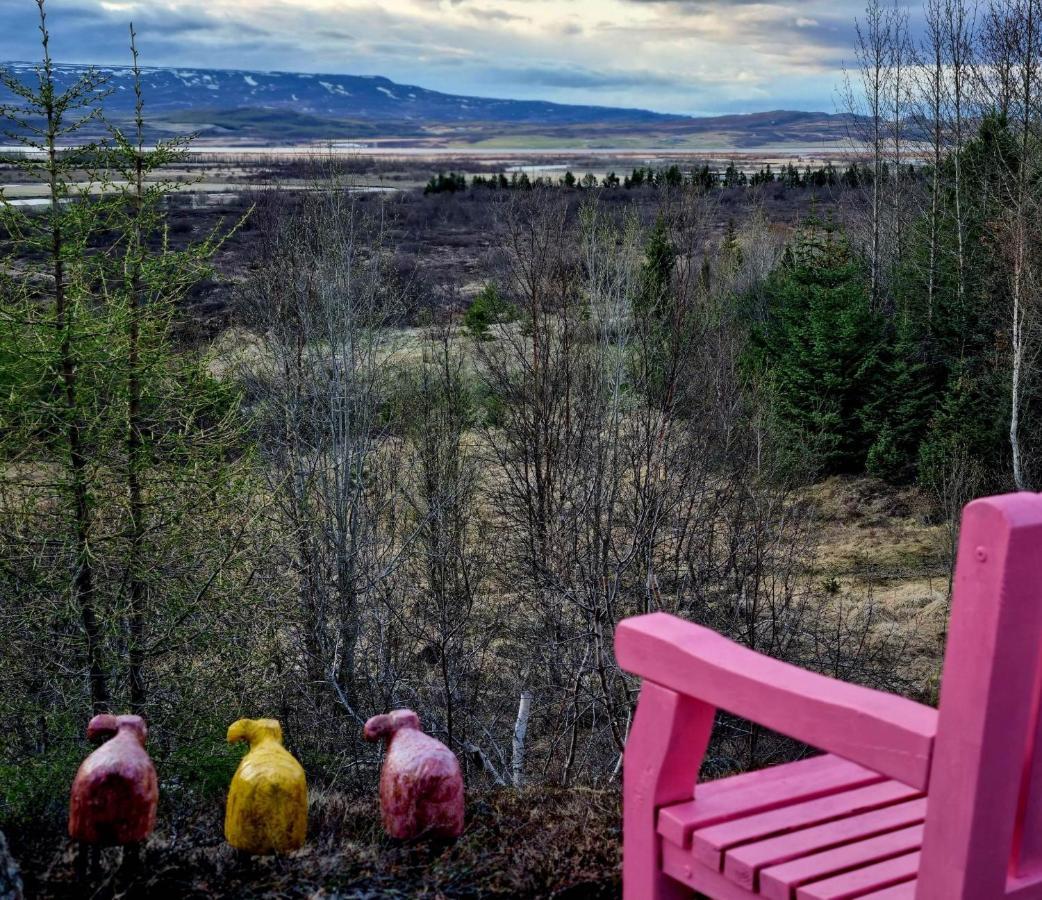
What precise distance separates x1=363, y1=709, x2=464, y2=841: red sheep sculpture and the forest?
20 centimetres

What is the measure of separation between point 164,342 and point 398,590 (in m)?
11.6

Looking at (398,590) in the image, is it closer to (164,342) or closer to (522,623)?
(522,623)

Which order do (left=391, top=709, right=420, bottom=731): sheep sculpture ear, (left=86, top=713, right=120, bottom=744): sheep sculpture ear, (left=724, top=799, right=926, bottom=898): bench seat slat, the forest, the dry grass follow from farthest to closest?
the forest
(left=391, top=709, right=420, bottom=731): sheep sculpture ear
(left=86, top=713, right=120, bottom=744): sheep sculpture ear
the dry grass
(left=724, top=799, right=926, bottom=898): bench seat slat

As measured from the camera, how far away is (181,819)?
381cm

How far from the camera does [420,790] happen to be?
3.19 metres

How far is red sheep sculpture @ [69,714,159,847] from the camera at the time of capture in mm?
2996

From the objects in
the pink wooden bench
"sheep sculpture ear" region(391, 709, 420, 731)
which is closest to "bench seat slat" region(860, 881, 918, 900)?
the pink wooden bench

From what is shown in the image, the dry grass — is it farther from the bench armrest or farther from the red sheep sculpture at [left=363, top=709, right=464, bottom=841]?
the bench armrest

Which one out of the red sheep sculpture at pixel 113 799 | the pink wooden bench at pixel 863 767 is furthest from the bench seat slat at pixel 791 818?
the red sheep sculpture at pixel 113 799

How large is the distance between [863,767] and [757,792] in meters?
0.37

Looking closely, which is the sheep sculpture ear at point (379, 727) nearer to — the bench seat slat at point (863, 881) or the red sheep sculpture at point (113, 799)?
the red sheep sculpture at point (113, 799)

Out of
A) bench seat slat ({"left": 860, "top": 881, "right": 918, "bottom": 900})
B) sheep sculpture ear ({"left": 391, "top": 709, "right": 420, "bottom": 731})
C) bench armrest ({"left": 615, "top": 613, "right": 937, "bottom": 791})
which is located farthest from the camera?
sheep sculpture ear ({"left": 391, "top": 709, "right": 420, "bottom": 731})

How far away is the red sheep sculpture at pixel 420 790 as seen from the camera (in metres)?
3.19

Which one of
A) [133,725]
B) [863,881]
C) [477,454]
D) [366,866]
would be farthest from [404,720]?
[477,454]
